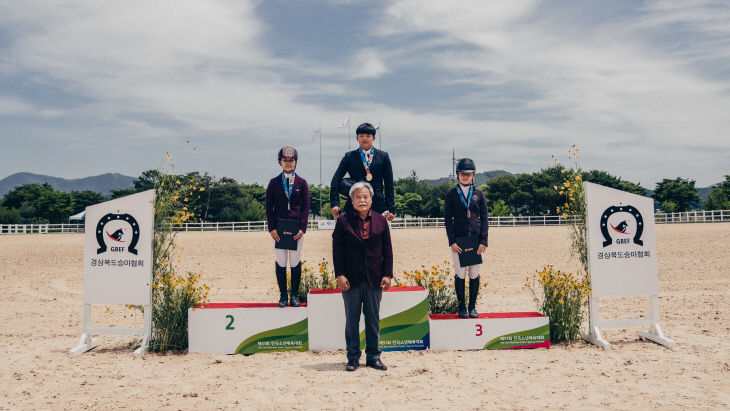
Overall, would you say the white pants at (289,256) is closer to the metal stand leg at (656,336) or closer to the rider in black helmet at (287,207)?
the rider in black helmet at (287,207)

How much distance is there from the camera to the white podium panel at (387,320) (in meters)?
5.70

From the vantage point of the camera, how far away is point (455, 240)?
236 inches

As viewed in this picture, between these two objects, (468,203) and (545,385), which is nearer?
(545,385)

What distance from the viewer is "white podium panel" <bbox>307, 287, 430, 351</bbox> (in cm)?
570

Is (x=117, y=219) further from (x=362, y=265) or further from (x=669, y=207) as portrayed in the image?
(x=669, y=207)

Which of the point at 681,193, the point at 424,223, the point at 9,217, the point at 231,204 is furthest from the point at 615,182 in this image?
the point at 9,217

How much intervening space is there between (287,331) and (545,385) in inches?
116

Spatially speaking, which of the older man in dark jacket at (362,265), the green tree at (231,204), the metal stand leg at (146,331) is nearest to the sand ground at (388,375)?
the metal stand leg at (146,331)

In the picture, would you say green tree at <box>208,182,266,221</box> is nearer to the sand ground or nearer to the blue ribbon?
the sand ground

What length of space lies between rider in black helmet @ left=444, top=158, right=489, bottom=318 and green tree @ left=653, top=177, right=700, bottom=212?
7523cm

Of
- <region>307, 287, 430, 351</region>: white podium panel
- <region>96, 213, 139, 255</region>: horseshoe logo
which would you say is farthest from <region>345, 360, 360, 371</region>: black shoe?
<region>96, 213, 139, 255</region>: horseshoe logo

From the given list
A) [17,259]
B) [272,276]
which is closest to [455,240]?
[272,276]

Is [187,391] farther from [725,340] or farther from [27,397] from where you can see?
[725,340]

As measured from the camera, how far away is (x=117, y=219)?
19.9ft
